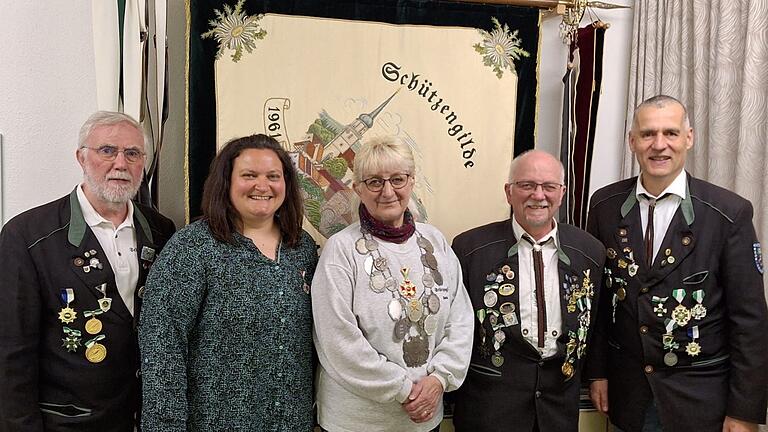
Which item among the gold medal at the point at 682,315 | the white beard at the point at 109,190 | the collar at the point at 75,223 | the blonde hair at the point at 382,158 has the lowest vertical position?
the gold medal at the point at 682,315

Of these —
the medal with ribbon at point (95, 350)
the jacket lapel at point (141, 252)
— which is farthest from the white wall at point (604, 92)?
the medal with ribbon at point (95, 350)

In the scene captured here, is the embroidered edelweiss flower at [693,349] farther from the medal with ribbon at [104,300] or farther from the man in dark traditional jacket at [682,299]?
the medal with ribbon at [104,300]

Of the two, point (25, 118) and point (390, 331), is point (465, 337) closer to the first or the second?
point (390, 331)

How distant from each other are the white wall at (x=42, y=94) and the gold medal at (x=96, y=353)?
103cm

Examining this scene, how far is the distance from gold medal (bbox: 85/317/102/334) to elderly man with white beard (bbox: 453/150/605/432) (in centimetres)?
112

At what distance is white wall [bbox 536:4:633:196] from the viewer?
2.99m

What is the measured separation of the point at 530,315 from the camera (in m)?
2.03

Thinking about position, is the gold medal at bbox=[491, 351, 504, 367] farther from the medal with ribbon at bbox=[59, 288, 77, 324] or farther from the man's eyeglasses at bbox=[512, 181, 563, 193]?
the medal with ribbon at bbox=[59, 288, 77, 324]

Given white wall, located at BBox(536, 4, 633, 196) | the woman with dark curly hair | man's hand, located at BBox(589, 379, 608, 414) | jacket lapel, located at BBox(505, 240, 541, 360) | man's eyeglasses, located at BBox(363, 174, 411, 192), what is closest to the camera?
the woman with dark curly hair

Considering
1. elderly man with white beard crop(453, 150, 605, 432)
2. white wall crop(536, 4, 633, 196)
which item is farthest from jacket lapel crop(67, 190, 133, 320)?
white wall crop(536, 4, 633, 196)

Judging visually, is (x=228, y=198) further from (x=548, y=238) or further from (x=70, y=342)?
(x=548, y=238)

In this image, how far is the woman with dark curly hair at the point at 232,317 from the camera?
66.6 inches

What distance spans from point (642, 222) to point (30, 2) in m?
2.41

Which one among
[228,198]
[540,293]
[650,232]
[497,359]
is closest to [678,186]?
[650,232]
